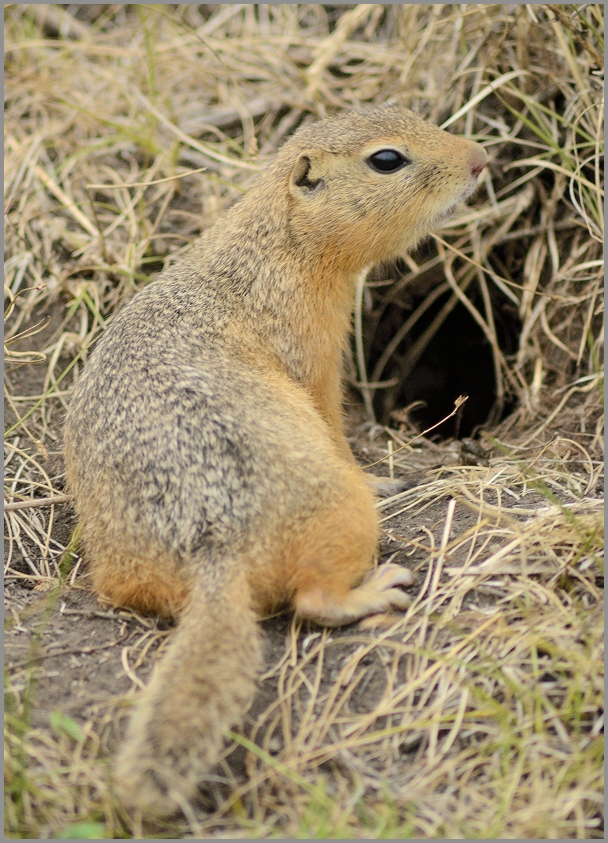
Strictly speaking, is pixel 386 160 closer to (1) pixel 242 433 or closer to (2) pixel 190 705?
(1) pixel 242 433

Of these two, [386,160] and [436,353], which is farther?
[436,353]

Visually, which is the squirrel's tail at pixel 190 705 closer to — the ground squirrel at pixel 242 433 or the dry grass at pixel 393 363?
the ground squirrel at pixel 242 433

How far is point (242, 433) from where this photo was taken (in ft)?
11.4

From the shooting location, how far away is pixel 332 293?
4.48 metres

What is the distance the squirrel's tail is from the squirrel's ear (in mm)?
2438

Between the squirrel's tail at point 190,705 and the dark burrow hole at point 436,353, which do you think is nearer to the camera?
the squirrel's tail at point 190,705

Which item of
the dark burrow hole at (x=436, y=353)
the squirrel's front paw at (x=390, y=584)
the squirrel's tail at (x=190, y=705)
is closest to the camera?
the squirrel's tail at (x=190, y=705)

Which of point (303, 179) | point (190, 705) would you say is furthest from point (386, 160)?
point (190, 705)

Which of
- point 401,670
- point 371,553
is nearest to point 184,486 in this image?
point 371,553

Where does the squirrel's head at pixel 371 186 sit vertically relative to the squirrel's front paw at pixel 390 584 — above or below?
above

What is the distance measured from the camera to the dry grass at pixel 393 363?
2.73 m

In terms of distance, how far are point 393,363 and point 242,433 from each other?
399cm

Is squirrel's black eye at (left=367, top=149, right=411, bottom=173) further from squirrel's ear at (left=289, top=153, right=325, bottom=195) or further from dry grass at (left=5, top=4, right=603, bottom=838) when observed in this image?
dry grass at (left=5, top=4, right=603, bottom=838)

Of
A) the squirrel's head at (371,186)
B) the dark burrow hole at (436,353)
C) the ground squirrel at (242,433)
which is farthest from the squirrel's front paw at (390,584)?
the dark burrow hole at (436,353)
